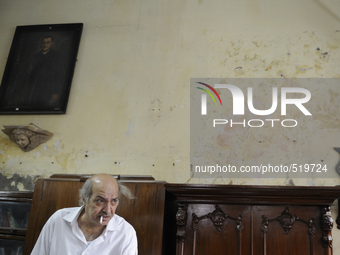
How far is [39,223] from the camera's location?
290 centimetres

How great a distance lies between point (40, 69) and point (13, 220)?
1930mm

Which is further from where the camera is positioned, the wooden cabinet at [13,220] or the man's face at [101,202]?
the wooden cabinet at [13,220]

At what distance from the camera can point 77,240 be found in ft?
7.27

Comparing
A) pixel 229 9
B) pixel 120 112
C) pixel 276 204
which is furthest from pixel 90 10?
pixel 276 204

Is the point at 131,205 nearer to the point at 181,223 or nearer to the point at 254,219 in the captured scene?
the point at 181,223

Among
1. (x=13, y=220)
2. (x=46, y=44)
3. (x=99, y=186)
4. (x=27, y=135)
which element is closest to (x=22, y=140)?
(x=27, y=135)

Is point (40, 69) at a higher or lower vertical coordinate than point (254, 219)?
higher

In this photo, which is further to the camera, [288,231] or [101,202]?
[288,231]

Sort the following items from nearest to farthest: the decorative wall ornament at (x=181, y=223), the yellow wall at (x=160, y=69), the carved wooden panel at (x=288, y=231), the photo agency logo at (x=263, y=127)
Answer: the carved wooden panel at (x=288, y=231) → the decorative wall ornament at (x=181, y=223) → the photo agency logo at (x=263, y=127) → the yellow wall at (x=160, y=69)

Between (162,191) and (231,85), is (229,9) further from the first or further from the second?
(162,191)

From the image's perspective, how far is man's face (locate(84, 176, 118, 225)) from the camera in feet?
7.22

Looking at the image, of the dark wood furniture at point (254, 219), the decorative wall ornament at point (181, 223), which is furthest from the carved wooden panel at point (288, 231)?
the decorative wall ornament at point (181, 223)

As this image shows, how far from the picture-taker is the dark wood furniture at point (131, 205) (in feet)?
8.81

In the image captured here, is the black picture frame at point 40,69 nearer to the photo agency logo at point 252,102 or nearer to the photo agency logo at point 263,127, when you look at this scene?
the photo agency logo at point 263,127
